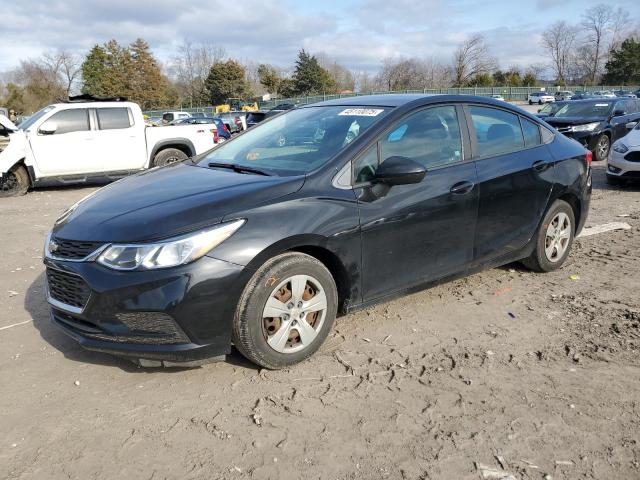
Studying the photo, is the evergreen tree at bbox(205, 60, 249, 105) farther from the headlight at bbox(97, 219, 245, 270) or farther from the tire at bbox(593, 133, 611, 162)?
the headlight at bbox(97, 219, 245, 270)

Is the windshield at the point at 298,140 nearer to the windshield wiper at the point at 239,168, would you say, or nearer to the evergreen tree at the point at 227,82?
the windshield wiper at the point at 239,168

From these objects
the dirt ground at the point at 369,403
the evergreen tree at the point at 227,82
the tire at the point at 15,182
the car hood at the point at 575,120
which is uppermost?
the evergreen tree at the point at 227,82

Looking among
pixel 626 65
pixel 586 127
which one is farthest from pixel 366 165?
pixel 626 65

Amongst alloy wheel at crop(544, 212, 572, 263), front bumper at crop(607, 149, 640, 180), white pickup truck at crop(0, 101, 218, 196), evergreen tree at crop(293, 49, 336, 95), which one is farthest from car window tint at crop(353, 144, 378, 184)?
evergreen tree at crop(293, 49, 336, 95)

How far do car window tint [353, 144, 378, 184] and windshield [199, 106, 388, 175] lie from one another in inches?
6.1

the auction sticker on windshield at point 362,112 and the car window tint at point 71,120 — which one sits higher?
the auction sticker on windshield at point 362,112

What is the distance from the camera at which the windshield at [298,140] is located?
144 inches

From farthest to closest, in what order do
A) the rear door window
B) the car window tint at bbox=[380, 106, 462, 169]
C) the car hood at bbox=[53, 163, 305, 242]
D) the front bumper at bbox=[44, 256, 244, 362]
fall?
the rear door window < the car window tint at bbox=[380, 106, 462, 169] < the car hood at bbox=[53, 163, 305, 242] < the front bumper at bbox=[44, 256, 244, 362]

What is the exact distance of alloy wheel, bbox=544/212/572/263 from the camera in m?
4.92

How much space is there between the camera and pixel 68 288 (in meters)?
3.12

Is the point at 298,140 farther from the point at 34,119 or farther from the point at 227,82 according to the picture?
the point at 227,82

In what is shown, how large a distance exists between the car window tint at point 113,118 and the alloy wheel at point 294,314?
945 cm

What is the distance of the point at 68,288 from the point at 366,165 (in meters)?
2.01

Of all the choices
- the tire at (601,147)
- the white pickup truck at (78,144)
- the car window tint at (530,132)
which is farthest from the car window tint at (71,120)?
the tire at (601,147)
